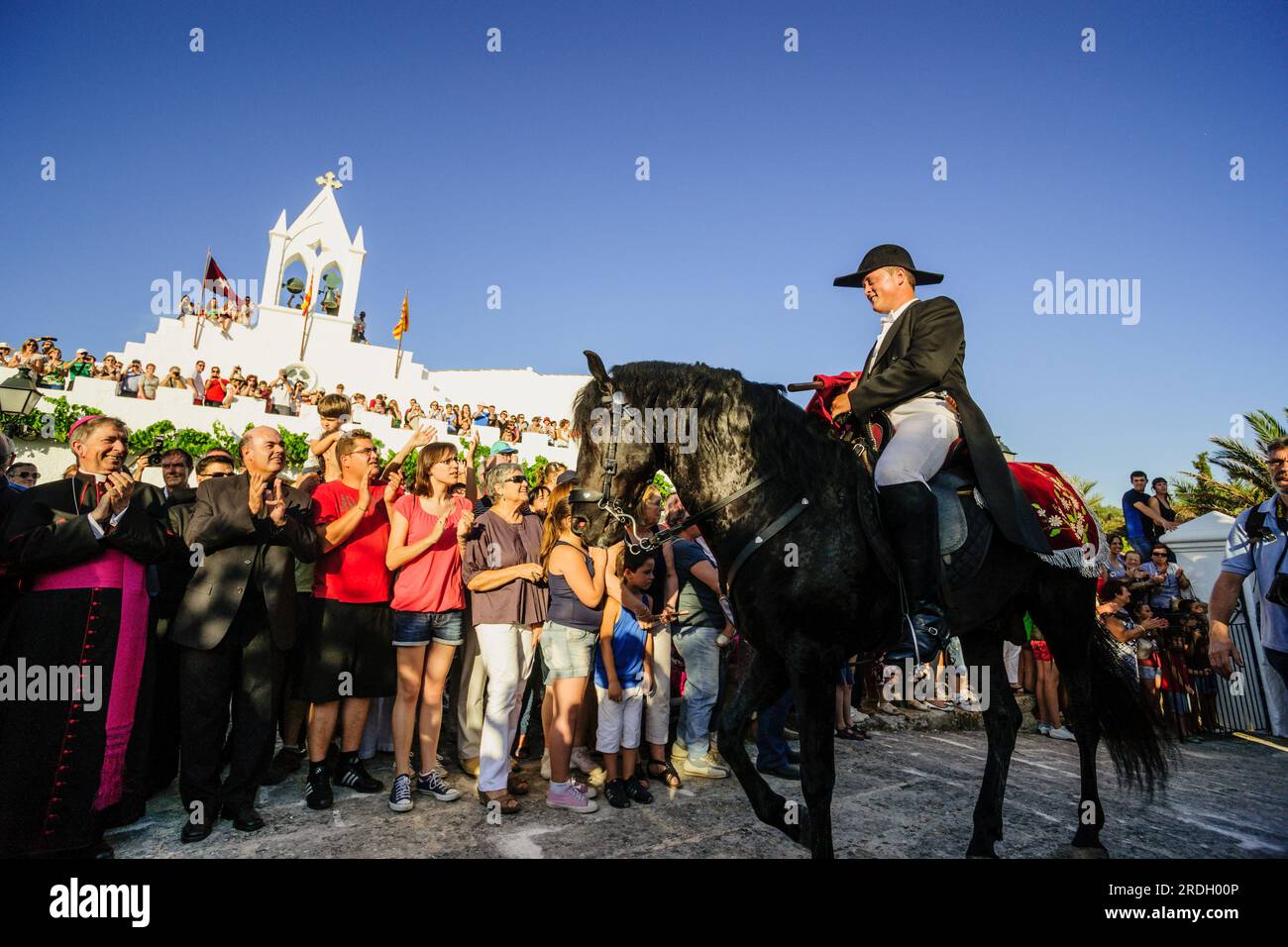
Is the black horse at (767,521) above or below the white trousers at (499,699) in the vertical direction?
above

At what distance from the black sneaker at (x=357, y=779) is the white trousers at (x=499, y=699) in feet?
2.91

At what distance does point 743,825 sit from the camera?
480 cm

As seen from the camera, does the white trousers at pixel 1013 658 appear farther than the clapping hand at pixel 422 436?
Yes

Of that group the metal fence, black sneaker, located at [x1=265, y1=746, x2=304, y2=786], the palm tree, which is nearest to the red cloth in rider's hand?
black sneaker, located at [x1=265, y1=746, x2=304, y2=786]

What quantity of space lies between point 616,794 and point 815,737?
2.29 meters

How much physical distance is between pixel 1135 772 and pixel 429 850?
5.15 m

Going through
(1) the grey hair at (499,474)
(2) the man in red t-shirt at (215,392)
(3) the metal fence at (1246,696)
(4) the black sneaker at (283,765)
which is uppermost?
(2) the man in red t-shirt at (215,392)

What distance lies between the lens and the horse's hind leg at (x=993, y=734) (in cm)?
436

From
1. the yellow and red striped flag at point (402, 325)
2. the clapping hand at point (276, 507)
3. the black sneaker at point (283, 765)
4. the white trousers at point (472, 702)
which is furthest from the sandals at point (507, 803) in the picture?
the yellow and red striped flag at point (402, 325)

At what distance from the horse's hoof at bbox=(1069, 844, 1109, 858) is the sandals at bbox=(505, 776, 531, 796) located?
3.87 metres

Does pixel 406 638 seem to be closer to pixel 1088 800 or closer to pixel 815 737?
pixel 815 737

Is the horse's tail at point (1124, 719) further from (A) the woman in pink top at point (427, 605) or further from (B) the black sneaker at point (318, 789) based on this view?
(B) the black sneaker at point (318, 789)

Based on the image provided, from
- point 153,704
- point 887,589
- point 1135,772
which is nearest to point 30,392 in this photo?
point 153,704

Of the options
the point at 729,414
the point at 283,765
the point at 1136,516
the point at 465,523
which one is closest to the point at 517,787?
the point at 283,765
